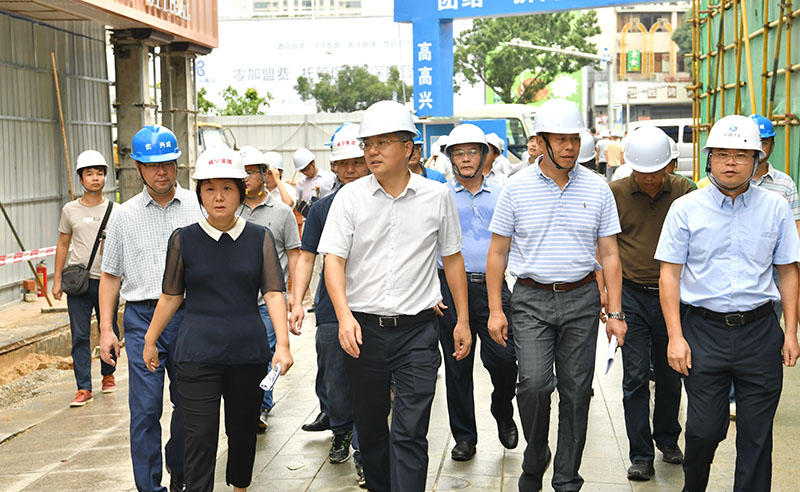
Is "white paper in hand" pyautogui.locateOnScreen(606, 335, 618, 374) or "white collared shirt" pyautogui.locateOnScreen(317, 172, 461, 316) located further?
"white paper in hand" pyautogui.locateOnScreen(606, 335, 618, 374)

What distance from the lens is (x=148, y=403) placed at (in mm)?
5730

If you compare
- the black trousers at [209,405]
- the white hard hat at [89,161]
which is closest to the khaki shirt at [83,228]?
the white hard hat at [89,161]

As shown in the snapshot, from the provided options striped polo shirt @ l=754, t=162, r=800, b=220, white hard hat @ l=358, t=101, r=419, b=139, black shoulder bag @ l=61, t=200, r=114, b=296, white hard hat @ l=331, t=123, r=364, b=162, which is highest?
white hard hat @ l=358, t=101, r=419, b=139

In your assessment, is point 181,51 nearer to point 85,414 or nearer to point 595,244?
point 85,414

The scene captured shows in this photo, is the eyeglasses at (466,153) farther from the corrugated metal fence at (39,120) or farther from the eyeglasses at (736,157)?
the corrugated metal fence at (39,120)

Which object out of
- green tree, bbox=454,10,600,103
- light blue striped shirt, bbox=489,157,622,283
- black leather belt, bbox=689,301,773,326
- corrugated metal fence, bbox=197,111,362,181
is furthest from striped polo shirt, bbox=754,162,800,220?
green tree, bbox=454,10,600,103

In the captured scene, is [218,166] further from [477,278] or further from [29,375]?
[29,375]

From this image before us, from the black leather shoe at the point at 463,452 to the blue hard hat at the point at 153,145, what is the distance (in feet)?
8.31

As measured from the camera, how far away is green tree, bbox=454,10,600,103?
47094 mm

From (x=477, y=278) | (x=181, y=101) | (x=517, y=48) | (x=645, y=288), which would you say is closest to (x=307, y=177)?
(x=181, y=101)

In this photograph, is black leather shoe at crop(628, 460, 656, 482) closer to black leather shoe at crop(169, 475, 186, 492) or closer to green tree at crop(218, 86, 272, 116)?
black leather shoe at crop(169, 475, 186, 492)

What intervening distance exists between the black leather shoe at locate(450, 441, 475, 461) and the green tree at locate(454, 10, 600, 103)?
41.4 metres

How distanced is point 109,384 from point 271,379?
483 cm

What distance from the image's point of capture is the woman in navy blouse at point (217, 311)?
504 centimetres
